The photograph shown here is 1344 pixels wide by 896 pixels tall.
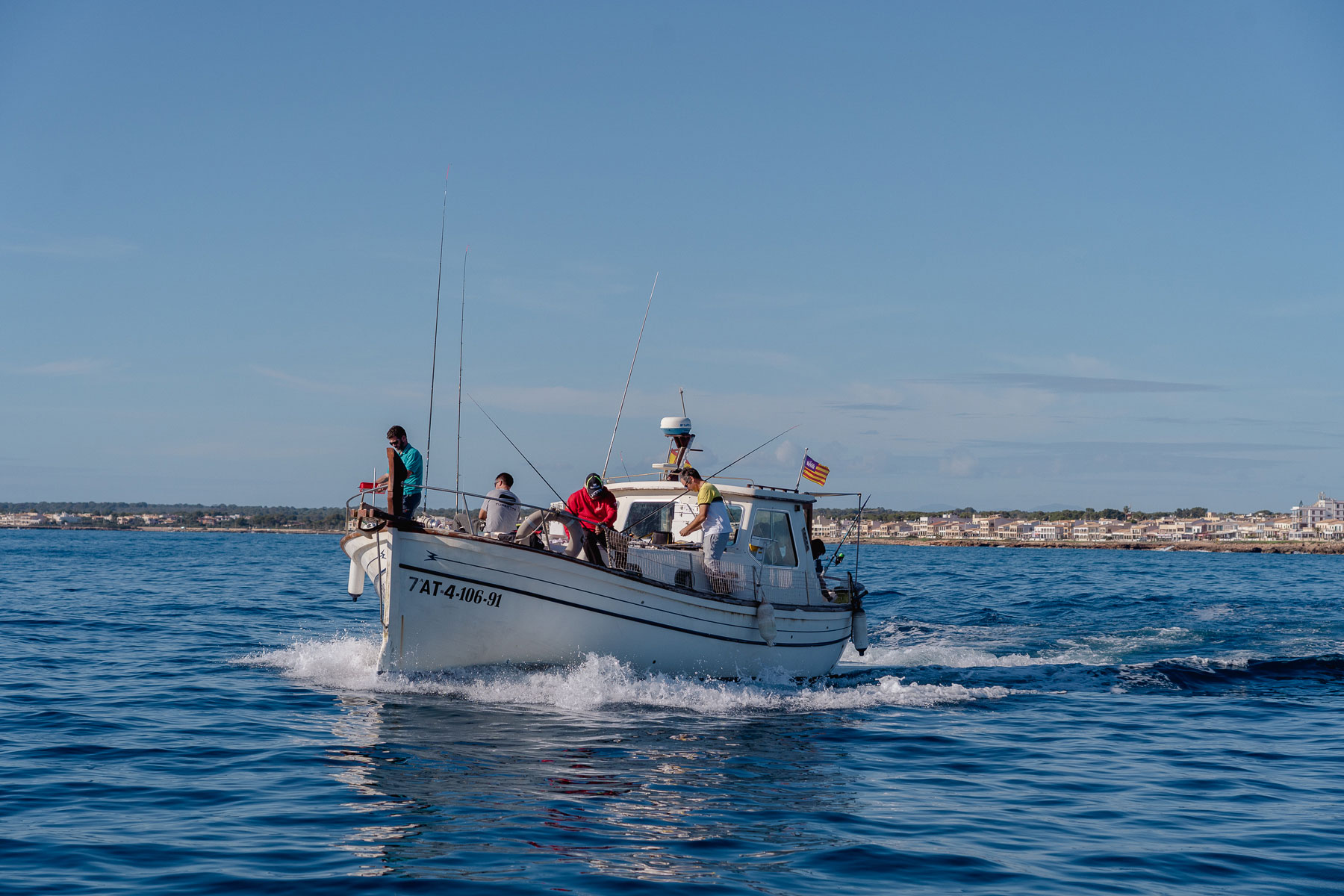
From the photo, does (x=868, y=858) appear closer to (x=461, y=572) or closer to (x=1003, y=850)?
(x=1003, y=850)

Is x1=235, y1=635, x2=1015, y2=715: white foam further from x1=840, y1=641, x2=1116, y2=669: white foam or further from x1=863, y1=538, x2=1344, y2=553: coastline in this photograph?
x1=863, y1=538, x2=1344, y2=553: coastline

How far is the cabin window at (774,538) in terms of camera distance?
1622cm

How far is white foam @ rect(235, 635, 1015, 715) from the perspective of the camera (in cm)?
1342

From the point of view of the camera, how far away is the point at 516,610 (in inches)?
517

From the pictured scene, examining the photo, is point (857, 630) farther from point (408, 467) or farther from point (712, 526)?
point (408, 467)

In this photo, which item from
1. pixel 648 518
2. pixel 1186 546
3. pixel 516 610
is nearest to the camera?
pixel 516 610

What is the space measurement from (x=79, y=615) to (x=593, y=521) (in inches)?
662

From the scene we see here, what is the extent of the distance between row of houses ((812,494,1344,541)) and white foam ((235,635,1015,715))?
147642 mm

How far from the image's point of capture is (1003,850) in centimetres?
813

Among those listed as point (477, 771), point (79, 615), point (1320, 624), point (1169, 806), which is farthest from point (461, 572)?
point (1320, 624)

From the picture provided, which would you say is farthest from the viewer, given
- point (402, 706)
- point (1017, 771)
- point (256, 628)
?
point (256, 628)

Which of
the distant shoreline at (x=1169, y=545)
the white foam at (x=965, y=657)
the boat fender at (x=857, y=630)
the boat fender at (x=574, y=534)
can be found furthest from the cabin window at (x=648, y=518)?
the distant shoreline at (x=1169, y=545)

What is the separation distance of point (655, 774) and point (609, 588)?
147 inches

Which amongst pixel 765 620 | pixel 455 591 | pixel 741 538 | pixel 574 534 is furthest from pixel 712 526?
pixel 455 591
